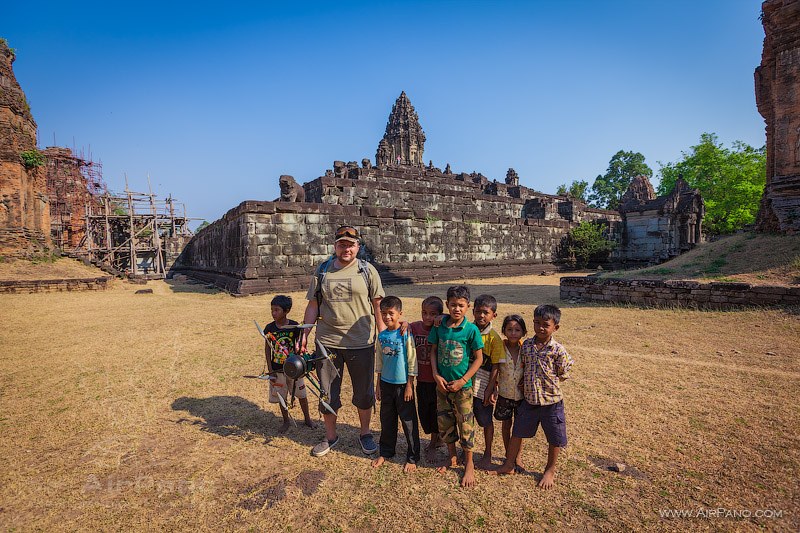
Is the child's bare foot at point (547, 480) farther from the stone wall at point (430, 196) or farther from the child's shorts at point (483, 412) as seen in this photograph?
the stone wall at point (430, 196)

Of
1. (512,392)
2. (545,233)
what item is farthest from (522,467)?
(545,233)

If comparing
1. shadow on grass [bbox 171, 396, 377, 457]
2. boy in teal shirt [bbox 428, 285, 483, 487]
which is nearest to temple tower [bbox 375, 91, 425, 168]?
shadow on grass [bbox 171, 396, 377, 457]

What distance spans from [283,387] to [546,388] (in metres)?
2.08

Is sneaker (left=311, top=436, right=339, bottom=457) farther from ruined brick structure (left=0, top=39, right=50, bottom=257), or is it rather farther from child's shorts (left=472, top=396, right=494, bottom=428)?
ruined brick structure (left=0, top=39, right=50, bottom=257)

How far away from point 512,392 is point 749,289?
290 inches

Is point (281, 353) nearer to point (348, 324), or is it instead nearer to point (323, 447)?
point (348, 324)

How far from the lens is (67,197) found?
93.0 feet

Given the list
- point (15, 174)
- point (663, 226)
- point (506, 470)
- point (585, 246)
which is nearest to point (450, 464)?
point (506, 470)

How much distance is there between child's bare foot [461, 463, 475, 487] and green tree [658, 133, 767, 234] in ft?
108

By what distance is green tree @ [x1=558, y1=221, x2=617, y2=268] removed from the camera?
2086 centimetres

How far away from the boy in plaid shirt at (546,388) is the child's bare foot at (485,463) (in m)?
0.31

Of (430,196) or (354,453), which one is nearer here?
(354,453)

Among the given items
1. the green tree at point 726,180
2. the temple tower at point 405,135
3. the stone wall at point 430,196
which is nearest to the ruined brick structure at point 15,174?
the stone wall at point 430,196

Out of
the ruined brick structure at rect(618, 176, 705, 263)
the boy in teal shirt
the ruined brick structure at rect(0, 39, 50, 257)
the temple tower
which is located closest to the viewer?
the boy in teal shirt
